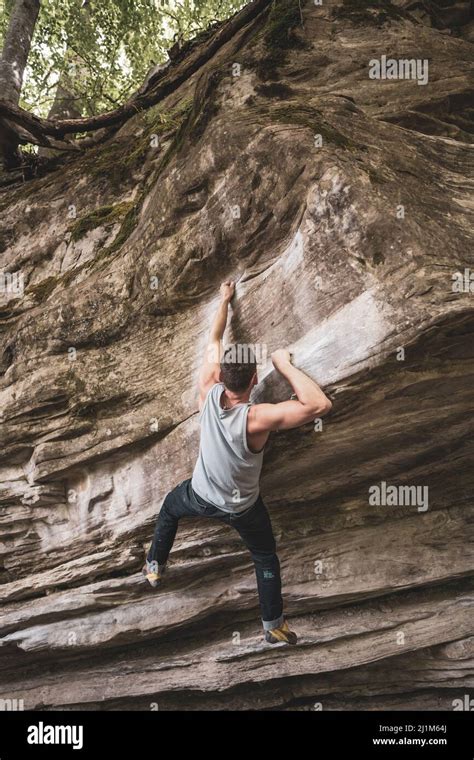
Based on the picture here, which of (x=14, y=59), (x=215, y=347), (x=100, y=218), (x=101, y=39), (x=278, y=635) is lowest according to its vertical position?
(x=278, y=635)

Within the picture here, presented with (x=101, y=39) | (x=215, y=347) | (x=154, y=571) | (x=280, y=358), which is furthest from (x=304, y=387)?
(x=101, y=39)

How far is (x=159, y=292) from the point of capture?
7562 mm

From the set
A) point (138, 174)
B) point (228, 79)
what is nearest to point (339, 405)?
point (228, 79)

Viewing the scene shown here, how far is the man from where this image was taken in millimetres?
5629

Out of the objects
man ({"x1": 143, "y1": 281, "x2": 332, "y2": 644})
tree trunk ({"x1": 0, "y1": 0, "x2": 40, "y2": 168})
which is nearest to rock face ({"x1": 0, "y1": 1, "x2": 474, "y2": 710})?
man ({"x1": 143, "y1": 281, "x2": 332, "y2": 644})

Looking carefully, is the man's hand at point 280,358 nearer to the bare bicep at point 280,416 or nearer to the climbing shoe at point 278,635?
the bare bicep at point 280,416

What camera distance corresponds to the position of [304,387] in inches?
222

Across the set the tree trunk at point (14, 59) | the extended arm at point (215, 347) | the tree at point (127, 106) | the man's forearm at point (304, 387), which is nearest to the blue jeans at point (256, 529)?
the extended arm at point (215, 347)

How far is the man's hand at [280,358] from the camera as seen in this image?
6.08 metres

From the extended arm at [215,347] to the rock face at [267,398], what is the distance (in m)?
0.18

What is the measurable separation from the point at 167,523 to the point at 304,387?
265 cm

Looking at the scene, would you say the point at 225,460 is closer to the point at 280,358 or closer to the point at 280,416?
the point at 280,416

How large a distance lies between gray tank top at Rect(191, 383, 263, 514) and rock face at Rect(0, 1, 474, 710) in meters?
0.87

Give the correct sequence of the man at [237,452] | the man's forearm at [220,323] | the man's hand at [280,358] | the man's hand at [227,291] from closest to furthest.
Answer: the man at [237,452] → the man's hand at [280,358] → the man's forearm at [220,323] → the man's hand at [227,291]
